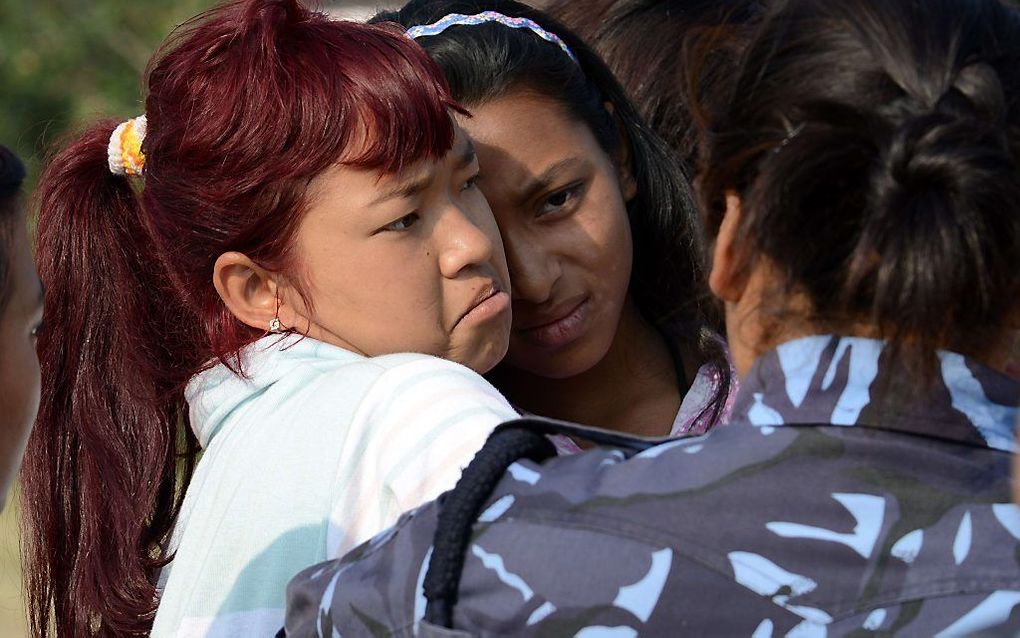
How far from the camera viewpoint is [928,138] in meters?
1.12

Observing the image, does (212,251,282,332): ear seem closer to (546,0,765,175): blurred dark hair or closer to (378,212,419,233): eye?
(378,212,419,233): eye

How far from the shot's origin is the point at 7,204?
1.46m

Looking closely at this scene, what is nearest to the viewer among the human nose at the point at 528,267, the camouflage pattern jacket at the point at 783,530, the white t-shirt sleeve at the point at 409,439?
the camouflage pattern jacket at the point at 783,530

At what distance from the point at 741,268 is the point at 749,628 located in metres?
0.35

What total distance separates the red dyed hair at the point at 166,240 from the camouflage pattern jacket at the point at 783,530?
0.77m

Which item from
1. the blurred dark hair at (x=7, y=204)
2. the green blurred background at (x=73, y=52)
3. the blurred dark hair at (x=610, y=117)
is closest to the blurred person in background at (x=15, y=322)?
the blurred dark hair at (x=7, y=204)

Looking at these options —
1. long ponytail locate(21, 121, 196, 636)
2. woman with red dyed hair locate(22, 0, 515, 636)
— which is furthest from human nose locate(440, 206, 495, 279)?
long ponytail locate(21, 121, 196, 636)

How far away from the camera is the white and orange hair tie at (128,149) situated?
204 centimetres

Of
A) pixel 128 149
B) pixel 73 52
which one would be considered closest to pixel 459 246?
pixel 128 149

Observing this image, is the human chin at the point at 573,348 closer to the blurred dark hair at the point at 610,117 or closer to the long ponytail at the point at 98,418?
the blurred dark hair at the point at 610,117

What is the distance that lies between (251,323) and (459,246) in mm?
336

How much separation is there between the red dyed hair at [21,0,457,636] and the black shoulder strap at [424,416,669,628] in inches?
26.1

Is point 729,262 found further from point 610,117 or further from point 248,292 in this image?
point 610,117

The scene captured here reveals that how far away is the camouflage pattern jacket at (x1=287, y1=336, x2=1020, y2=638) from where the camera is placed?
1111mm
